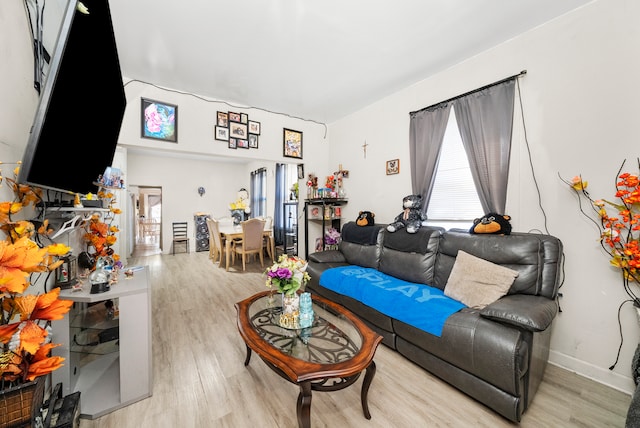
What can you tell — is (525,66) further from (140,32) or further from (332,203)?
(140,32)

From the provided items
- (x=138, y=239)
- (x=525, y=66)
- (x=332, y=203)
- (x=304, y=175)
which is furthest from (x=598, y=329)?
(x=138, y=239)

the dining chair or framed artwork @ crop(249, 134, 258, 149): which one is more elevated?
framed artwork @ crop(249, 134, 258, 149)

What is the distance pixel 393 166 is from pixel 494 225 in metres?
1.45

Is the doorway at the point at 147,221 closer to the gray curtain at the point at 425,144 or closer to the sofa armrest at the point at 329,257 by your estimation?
the sofa armrest at the point at 329,257

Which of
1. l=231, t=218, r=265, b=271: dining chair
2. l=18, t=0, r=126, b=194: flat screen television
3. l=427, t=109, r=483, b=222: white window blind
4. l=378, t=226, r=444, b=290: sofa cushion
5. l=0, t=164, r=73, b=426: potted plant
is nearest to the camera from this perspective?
l=0, t=164, r=73, b=426: potted plant

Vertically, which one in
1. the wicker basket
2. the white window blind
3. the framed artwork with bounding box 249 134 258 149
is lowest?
the wicker basket

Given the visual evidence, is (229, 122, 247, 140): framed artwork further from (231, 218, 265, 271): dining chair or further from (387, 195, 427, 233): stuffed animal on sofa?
(387, 195, 427, 233): stuffed animal on sofa

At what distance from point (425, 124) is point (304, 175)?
6.89 feet

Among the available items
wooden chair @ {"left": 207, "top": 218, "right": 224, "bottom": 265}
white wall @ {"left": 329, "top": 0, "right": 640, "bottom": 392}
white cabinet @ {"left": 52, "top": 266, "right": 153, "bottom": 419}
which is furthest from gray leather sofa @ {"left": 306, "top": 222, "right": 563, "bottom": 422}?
wooden chair @ {"left": 207, "top": 218, "right": 224, "bottom": 265}

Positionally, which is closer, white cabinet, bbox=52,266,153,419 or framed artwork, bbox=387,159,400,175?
white cabinet, bbox=52,266,153,419

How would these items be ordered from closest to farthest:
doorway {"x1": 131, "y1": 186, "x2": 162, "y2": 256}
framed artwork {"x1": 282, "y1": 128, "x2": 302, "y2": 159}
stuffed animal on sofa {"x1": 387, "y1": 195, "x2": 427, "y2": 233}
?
1. stuffed animal on sofa {"x1": 387, "y1": 195, "x2": 427, "y2": 233}
2. framed artwork {"x1": 282, "y1": 128, "x2": 302, "y2": 159}
3. doorway {"x1": 131, "y1": 186, "x2": 162, "y2": 256}

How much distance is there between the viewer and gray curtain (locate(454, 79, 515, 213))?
2131 mm

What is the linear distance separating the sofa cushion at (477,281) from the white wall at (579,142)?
21.5 inches

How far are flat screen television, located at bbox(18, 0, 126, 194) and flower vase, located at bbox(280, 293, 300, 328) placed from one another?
1.36 m
